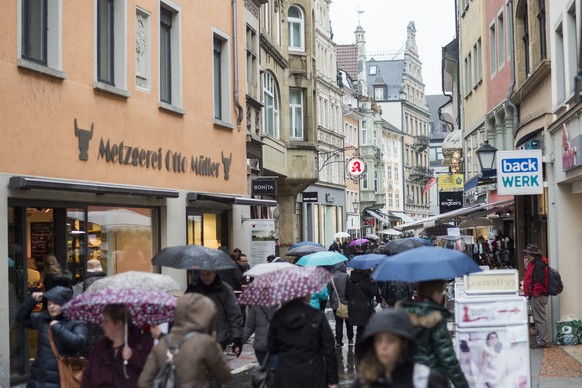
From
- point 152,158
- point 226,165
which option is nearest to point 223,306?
point 152,158

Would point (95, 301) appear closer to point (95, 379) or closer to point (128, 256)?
point (95, 379)

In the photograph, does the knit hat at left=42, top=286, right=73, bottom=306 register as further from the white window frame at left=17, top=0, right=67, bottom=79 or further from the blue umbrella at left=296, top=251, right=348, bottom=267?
the blue umbrella at left=296, top=251, right=348, bottom=267

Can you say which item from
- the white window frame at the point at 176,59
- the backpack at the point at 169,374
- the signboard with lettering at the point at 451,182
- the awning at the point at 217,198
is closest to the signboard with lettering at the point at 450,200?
the signboard with lettering at the point at 451,182

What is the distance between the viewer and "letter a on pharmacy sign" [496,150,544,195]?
17531 mm

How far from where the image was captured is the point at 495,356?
35.8ft

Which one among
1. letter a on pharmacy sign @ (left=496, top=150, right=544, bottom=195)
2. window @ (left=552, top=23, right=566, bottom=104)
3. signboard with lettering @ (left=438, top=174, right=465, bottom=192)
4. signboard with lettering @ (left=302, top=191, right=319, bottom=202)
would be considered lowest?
letter a on pharmacy sign @ (left=496, top=150, right=544, bottom=195)

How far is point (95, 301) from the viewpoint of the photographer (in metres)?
7.75

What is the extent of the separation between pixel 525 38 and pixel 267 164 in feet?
38.9

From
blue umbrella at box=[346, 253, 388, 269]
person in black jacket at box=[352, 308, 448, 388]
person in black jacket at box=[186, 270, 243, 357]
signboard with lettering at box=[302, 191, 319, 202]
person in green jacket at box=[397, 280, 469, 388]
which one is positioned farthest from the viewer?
signboard with lettering at box=[302, 191, 319, 202]

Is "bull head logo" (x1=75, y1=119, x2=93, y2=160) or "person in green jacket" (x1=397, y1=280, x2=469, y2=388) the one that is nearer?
"person in green jacket" (x1=397, y1=280, x2=469, y2=388)

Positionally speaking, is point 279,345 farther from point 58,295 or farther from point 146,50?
point 146,50

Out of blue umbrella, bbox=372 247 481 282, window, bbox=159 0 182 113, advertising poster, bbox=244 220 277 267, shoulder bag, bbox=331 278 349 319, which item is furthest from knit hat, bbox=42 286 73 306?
advertising poster, bbox=244 220 277 267

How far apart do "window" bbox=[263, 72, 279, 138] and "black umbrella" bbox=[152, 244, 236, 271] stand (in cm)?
2163

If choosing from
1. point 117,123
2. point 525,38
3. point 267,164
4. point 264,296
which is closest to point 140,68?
point 117,123
